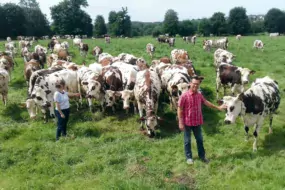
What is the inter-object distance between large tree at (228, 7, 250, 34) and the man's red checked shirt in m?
93.9

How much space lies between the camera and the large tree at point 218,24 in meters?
93.8

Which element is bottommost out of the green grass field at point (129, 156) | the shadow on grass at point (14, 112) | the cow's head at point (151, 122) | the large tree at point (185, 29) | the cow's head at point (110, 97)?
the green grass field at point (129, 156)

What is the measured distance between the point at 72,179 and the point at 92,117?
16.2ft

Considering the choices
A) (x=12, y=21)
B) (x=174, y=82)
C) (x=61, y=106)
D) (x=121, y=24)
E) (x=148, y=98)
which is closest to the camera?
(x=61, y=106)

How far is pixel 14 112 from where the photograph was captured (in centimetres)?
1387

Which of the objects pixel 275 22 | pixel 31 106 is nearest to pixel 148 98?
pixel 31 106

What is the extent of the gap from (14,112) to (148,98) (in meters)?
6.47

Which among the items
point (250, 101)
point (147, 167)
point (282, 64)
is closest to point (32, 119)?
point (147, 167)

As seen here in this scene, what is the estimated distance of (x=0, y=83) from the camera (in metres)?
14.2

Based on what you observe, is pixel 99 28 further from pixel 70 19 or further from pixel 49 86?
pixel 49 86

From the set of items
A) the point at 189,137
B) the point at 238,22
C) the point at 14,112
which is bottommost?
the point at 14,112

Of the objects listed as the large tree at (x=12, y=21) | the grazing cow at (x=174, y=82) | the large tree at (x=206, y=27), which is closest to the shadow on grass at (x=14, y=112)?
the grazing cow at (x=174, y=82)

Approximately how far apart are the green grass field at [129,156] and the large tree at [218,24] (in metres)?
85.8

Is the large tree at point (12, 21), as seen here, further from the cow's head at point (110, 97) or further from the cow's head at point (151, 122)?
the cow's head at point (151, 122)
